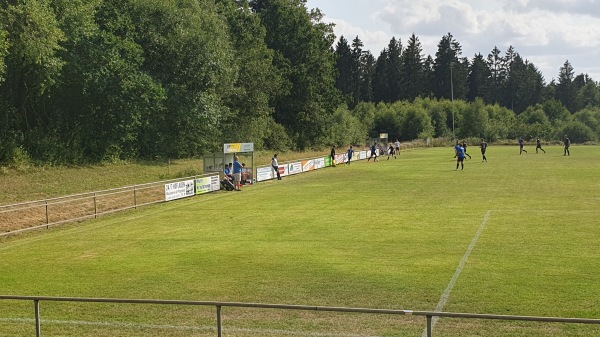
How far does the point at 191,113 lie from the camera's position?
5372 centimetres

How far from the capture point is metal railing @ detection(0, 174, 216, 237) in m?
25.5

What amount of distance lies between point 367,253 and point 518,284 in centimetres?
508

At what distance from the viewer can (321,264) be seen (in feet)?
55.4

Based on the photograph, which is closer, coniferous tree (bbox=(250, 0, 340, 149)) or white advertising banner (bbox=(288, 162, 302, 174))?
white advertising banner (bbox=(288, 162, 302, 174))

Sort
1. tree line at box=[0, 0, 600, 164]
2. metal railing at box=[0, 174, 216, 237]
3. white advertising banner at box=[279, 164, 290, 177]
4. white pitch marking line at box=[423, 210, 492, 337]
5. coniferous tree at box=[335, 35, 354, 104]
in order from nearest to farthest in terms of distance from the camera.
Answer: white pitch marking line at box=[423, 210, 492, 337] < metal railing at box=[0, 174, 216, 237] < tree line at box=[0, 0, 600, 164] < white advertising banner at box=[279, 164, 290, 177] < coniferous tree at box=[335, 35, 354, 104]

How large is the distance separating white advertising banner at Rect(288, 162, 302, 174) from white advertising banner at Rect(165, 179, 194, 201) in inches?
646

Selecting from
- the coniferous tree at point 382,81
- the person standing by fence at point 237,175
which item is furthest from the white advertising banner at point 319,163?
the coniferous tree at point 382,81

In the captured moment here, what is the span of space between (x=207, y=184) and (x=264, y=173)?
903cm

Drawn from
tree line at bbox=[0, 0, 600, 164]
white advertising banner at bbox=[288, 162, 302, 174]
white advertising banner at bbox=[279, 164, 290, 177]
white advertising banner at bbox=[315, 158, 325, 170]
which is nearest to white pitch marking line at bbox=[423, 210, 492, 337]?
tree line at bbox=[0, 0, 600, 164]

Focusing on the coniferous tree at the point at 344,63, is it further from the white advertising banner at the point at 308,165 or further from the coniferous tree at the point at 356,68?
the white advertising banner at the point at 308,165

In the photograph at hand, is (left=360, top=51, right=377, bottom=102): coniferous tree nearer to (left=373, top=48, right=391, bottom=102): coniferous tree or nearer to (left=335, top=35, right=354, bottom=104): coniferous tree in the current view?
(left=373, top=48, right=391, bottom=102): coniferous tree

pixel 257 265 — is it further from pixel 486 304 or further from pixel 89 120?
pixel 89 120

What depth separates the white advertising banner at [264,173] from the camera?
4478cm

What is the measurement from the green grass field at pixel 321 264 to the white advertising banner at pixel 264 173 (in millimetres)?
12320
